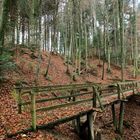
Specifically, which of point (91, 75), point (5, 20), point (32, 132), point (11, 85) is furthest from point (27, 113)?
point (91, 75)

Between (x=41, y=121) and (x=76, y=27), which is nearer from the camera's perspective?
(x=41, y=121)

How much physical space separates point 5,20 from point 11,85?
3821 mm

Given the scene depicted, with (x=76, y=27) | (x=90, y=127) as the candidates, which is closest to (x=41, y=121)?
(x=90, y=127)

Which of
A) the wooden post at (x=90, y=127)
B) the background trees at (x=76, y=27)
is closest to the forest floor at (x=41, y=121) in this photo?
the wooden post at (x=90, y=127)

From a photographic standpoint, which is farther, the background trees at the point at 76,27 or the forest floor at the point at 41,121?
the background trees at the point at 76,27

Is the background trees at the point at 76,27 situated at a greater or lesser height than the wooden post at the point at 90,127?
greater

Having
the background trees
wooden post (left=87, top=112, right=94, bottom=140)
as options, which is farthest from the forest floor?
the background trees

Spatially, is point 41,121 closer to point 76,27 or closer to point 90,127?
point 90,127

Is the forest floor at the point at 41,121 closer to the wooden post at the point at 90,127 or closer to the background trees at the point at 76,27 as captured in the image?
the wooden post at the point at 90,127

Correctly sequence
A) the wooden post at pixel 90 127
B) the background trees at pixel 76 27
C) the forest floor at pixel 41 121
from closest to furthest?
the forest floor at pixel 41 121
the wooden post at pixel 90 127
the background trees at pixel 76 27

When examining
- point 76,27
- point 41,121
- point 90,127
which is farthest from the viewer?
point 76,27

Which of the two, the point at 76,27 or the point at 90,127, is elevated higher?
the point at 76,27

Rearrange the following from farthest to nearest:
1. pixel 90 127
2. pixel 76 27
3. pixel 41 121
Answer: pixel 76 27
pixel 90 127
pixel 41 121

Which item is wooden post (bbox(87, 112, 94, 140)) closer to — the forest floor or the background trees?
the forest floor
